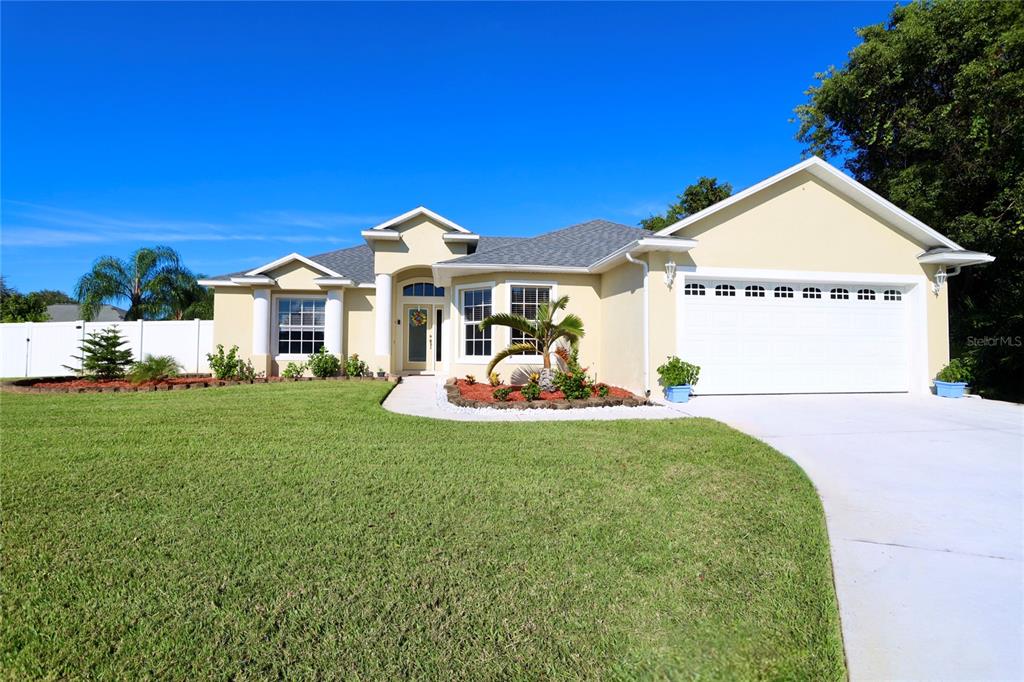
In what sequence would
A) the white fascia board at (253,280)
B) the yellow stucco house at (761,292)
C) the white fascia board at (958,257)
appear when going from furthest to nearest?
the white fascia board at (253,280)
the white fascia board at (958,257)
the yellow stucco house at (761,292)

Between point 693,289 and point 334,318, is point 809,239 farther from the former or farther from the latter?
point 334,318

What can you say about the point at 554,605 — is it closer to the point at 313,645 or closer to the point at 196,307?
the point at 313,645

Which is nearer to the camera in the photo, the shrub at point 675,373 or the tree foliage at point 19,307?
the shrub at point 675,373

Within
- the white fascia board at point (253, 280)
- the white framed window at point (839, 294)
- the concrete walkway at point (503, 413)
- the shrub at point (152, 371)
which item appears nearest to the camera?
the concrete walkway at point (503, 413)

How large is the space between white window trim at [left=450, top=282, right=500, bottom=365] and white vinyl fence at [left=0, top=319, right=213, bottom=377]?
9124 millimetres

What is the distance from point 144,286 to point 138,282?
1.16ft

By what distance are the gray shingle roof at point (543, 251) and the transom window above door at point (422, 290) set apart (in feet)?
4.11

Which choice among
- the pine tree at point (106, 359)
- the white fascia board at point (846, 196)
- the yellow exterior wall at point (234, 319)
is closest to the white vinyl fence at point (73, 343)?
the yellow exterior wall at point (234, 319)

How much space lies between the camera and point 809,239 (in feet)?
39.1

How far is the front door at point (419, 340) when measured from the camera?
56.6 feet

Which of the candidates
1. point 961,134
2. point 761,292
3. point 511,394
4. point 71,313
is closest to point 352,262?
point 511,394

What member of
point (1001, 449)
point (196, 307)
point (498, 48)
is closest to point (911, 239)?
point (1001, 449)

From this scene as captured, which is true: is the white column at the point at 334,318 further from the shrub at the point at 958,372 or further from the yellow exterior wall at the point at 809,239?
the shrub at the point at 958,372

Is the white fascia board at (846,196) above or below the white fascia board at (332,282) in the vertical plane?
above
